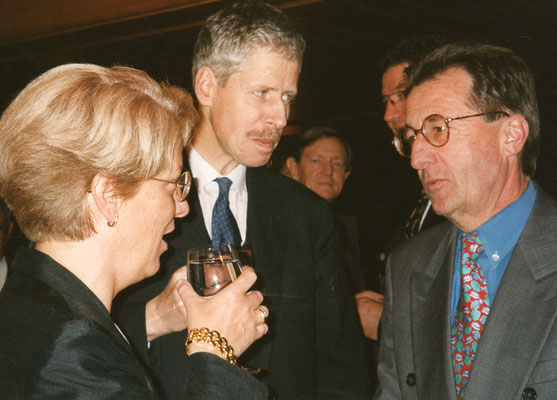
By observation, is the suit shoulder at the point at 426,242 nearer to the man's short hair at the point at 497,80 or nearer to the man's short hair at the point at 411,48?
the man's short hair at the point at 497,80

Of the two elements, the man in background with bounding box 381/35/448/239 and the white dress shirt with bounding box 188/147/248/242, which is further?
the man in background with bounding box 381/35/448/239

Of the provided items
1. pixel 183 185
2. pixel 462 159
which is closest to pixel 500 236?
pixel 462 159

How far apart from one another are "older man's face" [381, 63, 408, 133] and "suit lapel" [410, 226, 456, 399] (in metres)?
1.12

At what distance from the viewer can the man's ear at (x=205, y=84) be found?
2.22 meters

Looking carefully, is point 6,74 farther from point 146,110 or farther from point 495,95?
point 495,95

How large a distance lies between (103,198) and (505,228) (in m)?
1.42

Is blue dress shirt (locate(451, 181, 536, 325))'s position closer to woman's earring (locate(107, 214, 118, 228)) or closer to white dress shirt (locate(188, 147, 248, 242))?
white dress shirt (locate(188, 147, 248, 242))

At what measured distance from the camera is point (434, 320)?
1957 mm

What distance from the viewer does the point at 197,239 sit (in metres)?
2.02

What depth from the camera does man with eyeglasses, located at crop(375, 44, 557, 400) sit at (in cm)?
172

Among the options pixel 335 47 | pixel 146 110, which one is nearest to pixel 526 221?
pixel 146 110

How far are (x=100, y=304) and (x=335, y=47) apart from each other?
4110mm

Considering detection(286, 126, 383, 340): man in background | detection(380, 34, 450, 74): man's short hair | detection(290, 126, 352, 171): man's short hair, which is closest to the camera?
detection(380, 34, 450, 74): man's short hair

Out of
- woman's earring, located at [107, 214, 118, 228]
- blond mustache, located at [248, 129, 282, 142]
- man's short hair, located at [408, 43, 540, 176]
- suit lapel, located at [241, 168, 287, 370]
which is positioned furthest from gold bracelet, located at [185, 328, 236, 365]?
man's short hair, located at [408, 43, 540, 176]
